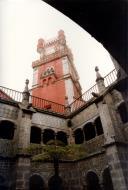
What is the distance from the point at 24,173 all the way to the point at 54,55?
64.4 feet

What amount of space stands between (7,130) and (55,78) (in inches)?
488

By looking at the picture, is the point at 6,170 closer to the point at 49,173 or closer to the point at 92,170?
the point at 49,173

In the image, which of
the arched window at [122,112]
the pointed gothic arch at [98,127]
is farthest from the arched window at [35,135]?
the arched window at [122,112]

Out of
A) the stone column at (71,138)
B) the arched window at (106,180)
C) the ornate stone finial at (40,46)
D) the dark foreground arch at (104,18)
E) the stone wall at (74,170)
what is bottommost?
the arched window at (106,180)

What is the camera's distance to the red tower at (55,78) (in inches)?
837

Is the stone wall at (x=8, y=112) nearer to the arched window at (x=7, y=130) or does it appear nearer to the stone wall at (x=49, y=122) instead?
the arched window at (x=7, y=130)

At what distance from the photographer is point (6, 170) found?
388 inches

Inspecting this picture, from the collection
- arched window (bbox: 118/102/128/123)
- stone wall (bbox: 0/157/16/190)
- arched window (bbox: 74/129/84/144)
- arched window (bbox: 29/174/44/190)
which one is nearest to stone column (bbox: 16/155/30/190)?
stone wall (bbox: 0/157/16/190)

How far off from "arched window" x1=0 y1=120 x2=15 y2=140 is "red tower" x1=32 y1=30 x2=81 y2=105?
30.1 feet

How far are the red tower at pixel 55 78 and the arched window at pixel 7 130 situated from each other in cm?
917

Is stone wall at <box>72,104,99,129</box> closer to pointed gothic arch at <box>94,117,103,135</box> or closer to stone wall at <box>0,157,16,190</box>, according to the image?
pointed gothic arch at <box>94,117,103,135</box>

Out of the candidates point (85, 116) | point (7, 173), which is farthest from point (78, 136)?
point (7, 173)

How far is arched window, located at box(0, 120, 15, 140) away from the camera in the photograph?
1155 cm

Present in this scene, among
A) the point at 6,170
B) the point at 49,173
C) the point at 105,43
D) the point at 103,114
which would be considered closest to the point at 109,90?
the point at 103,114
